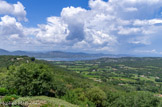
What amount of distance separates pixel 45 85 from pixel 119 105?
2130 centimetres

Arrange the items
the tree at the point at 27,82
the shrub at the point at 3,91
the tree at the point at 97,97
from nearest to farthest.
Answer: the shrub at the point at 3,91 → the tree at the point at 27,82 → the tree at the point at 97,97

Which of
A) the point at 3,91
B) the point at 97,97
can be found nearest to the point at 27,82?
the point at 3,91

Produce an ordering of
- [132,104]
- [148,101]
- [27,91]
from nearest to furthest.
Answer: [27,91], [148,101], [132,104]

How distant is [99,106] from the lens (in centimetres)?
3550

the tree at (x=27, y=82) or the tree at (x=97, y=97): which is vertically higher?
the tree at (x=27, y=82)

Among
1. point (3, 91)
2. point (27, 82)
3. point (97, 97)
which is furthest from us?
point (97, 97)

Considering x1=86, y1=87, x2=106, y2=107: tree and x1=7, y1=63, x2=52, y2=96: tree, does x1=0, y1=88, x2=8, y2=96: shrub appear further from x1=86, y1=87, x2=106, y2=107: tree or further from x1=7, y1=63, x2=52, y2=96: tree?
x1=86, y1=87, x2=106, y2=107: tree

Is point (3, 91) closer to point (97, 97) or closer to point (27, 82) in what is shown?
point (27, 82)

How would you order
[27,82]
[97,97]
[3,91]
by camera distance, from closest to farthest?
[3,91], [27,82], [97,97]

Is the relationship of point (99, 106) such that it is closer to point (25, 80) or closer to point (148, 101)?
point (148, 101)

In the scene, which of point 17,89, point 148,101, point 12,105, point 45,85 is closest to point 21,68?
point 17,89

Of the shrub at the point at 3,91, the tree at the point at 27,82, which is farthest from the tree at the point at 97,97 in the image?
the shrub at the point at 3,91

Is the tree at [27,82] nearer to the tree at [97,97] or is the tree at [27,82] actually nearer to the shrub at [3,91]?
the shrub at [3,91]

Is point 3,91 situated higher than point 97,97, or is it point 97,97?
point 3,91
